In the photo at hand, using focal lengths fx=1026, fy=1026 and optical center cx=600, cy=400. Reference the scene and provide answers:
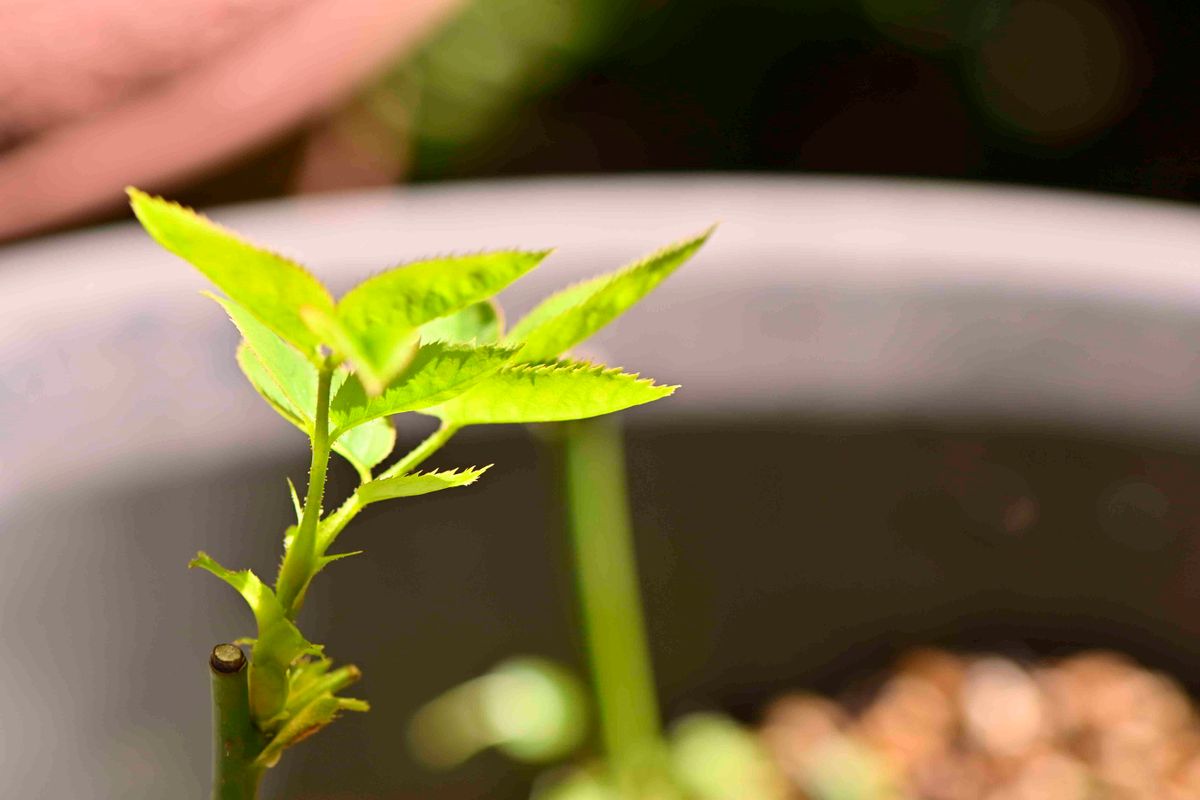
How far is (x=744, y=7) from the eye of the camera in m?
1.12

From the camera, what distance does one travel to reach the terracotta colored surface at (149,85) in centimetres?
49

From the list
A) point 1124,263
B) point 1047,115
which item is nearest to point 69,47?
point 1124,263

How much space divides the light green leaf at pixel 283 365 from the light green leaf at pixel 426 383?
0.02m

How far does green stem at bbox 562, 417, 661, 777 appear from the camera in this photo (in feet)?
1.76

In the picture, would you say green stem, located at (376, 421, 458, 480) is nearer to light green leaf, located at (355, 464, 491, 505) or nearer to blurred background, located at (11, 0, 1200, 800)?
light green leaf, located at (355, 464, 491, 505)

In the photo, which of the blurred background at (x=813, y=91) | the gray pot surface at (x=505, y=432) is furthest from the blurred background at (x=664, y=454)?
the blurred background at (x=813, y=91)

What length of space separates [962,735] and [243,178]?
0.61 metres

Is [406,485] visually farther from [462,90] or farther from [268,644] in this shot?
[462,90]

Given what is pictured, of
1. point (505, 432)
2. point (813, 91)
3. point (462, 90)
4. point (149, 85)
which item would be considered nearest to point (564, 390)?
point (505, 432)

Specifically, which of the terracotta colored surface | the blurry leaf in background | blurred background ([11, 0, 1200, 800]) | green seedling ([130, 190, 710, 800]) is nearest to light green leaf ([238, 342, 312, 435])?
green seedling ([130, 190, 710, 800])

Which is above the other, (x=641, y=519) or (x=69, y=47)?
(x=69, y=47)

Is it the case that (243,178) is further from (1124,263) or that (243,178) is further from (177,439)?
(1124,263)

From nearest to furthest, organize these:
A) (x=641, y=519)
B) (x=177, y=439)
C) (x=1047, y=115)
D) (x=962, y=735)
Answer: (x=177, y=439)
(x=641, y=519)
(x=962, y=735)
(x=1047, y=115)

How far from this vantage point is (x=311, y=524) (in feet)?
0.54
